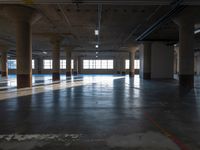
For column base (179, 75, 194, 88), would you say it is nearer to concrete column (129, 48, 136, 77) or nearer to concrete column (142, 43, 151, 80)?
concrete column (142, 43, 151, 80)

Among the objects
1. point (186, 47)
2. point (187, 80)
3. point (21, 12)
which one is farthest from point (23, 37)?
point (187, 80)

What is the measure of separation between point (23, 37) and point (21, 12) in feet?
7.37

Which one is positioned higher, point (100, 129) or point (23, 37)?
point (23, 37)

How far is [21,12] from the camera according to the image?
644 inches

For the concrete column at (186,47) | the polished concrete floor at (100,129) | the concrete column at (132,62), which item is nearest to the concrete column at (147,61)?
the concrete column at (132,62)

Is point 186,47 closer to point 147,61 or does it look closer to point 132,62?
point 147,61

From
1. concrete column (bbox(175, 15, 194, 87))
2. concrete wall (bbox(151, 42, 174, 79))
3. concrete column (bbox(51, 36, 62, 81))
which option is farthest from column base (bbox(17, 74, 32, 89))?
concrete wall (bbox(151, 42, 174, 79))

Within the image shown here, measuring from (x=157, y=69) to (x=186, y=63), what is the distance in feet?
50.1

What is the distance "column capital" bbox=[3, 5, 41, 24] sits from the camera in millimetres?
16031

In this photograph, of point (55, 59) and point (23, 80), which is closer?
point (23, 80)

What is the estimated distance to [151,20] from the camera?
62.9ft

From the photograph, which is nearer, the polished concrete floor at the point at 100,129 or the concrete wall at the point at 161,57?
the polished concrete floor at the point at 100,129

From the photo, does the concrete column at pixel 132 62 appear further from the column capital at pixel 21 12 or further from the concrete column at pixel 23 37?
the column capital at pixel 21 12

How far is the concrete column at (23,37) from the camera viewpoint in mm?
16312
